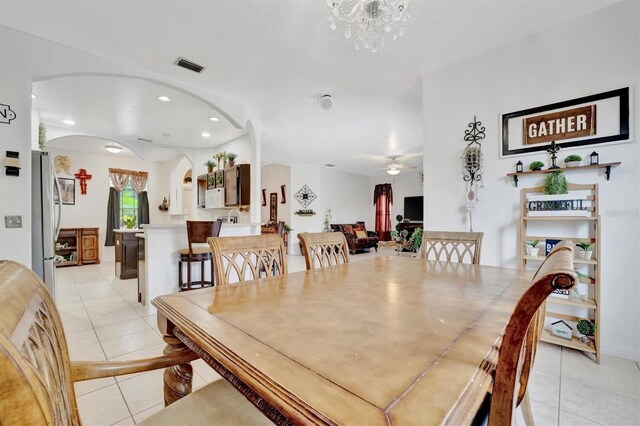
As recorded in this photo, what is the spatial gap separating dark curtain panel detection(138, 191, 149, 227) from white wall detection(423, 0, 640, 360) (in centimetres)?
728

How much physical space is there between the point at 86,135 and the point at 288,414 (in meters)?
6.52

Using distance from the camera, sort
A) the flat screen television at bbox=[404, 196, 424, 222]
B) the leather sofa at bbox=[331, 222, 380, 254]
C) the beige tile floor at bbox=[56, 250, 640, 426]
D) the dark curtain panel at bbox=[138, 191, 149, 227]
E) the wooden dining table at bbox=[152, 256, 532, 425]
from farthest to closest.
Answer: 1. the flat screen television at bbox=[404, 196, 424, 222]
2. the leather sofa at bbox=[331, 222, 380, 254]
3. the dark curtain panel at bbox=[138, 191, 149, 227]
4. the beige tile floor at bbox=[56, 250, 640, 426]
5. the wooden dining table at bbox=[152, 256, 532, 425]

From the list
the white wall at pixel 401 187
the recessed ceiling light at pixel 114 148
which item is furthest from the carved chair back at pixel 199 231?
the white wall at pixel 401 187

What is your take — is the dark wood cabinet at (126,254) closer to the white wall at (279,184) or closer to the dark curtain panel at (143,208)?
the dark curtain panel at (143,208)

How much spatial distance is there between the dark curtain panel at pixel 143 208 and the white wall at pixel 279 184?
3.46 metres

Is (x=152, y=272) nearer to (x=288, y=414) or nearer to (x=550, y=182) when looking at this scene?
(x=288, y=414)

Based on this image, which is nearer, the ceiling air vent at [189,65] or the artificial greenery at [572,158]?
the artificial greenery at [572,158]

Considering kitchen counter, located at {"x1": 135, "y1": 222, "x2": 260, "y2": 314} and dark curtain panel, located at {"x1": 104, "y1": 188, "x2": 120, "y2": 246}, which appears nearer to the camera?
kitchen counter, located at {"x1": 135, "y1": 222, "x2": 260, "y2": 314}

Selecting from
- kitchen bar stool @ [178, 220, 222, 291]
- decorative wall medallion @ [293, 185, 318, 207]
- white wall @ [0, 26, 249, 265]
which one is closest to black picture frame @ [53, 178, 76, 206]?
kitchen bar stool @ [178, 220, 222, 291]

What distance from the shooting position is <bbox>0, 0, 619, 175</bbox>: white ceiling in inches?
83.6

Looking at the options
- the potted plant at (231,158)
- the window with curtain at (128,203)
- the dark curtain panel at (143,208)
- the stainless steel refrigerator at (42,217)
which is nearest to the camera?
the stainless steel refrigerator at (42,217)

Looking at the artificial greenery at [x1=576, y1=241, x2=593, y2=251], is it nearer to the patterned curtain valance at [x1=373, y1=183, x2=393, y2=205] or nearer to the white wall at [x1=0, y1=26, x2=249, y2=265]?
the white wall at [x1=0, y1=26, x2=249, y2=265]

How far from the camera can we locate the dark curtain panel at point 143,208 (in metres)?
7.40

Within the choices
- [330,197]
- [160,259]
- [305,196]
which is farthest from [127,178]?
[330,197]
